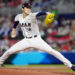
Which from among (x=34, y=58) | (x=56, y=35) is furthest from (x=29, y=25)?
(x=56, y=35)

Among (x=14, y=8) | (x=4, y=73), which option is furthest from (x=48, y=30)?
(x=4, y=73)

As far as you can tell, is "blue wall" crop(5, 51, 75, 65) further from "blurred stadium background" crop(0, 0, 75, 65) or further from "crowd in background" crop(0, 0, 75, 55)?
"crowd in background" crop(0, 0, 75, 55)

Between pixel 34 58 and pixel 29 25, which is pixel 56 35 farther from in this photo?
pixel 29 25

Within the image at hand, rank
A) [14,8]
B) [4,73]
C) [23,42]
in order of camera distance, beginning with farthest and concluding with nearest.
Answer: [14,8], [23,42], [4,73]

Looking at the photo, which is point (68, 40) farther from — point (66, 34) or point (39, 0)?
point (39, 0)

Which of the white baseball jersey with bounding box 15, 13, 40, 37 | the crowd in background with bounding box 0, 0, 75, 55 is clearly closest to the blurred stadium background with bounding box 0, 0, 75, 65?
the crowd in background with bounding box 0, 0, 75, 55

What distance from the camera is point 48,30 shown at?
13305 millimetres

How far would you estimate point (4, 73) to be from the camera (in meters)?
6.13

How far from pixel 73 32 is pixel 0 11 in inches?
178

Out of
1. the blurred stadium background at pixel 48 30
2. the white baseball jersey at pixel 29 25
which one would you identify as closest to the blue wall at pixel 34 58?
the blurred stadium background at pixel 48 30

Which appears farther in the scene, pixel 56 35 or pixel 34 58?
pixel 56 35

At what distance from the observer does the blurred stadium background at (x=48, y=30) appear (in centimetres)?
1070

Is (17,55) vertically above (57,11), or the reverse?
(57,11)

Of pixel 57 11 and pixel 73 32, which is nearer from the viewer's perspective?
pixel 73 32
